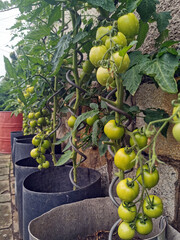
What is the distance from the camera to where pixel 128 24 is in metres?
0.52

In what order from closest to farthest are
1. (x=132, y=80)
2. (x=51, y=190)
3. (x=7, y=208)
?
(x=132, y=80) < (x=51, y=190) < (x=7, y=208)

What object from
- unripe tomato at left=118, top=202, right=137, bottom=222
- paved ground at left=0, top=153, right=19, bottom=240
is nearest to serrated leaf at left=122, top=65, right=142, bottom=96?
unripe tomato at left=118, top=202, right=137, bottom=222

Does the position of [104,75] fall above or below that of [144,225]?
above

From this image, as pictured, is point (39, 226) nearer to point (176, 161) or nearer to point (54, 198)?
point (54, 198)

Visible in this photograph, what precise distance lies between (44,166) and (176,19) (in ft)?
2.86

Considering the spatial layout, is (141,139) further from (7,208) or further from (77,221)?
(7,208)

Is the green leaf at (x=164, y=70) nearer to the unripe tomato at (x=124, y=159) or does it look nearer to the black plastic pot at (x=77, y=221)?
the unripe tomato at (x=124, y=159)

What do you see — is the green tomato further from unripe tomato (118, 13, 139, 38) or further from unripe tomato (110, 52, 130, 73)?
unripe tomato (118, 13, 139, 38)

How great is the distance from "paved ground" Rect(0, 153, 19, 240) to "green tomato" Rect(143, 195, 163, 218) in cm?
129

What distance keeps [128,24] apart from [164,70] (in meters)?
0.14

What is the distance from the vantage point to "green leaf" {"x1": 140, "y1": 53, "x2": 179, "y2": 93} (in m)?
0.44

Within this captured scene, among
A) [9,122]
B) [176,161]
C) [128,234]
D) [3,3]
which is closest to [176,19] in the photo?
[176,161]

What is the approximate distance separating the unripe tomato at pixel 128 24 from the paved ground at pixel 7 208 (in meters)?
1.46

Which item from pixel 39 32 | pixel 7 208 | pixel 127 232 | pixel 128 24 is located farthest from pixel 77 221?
pixel 7 208
